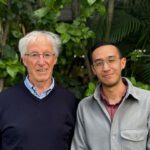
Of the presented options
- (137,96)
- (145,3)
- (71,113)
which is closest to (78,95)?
(71,113)

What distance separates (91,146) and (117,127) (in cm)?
26

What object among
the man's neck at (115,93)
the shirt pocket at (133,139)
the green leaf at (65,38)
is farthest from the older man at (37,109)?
the shirt pocket at (133,139)

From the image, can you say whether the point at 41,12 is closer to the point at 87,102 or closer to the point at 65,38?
the point at 65,38

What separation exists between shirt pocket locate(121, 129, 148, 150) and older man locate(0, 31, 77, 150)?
48cm

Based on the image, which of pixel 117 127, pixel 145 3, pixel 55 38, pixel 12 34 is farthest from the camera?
pixel 145 3

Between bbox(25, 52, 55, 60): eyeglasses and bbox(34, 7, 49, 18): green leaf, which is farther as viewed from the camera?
bbox(34, 7, 49, 18): green leaf

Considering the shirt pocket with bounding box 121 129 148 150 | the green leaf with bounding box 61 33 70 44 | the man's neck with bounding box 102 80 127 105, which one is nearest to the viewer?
the shirt pocket with bounding box 121 129 148 150

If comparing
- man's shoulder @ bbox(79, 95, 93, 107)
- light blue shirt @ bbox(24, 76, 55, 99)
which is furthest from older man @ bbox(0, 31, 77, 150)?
man's shoulder @ bbox(79, 95, 93, 107)

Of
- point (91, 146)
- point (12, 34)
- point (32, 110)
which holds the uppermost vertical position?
point (12, 34)

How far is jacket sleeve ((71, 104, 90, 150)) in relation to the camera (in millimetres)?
3891

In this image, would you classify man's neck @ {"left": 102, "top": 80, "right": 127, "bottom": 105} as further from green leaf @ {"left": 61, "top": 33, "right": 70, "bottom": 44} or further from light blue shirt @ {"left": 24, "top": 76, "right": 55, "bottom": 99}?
green leaf @ {"left": 61, "top": 33, "right": 70, "bottom": 44}

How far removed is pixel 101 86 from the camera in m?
3.96

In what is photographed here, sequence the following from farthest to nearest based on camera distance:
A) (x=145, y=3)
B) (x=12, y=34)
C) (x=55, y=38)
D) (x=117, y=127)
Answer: (x=145, y=3) < (x=12, y=34) < (x=55, y=38) < (x=117, y=127)

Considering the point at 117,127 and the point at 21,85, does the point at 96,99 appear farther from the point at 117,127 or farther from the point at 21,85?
the point at 21,85
